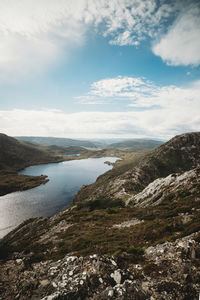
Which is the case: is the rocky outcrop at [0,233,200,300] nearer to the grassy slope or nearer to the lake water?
the grassy slope

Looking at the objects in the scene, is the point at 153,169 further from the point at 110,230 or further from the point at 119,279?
the point at 119,279

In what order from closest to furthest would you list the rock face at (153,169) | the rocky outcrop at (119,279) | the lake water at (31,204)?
the rocky outcrop at (119,279) < the lake water at (31,204) < the rock face at (153,169)

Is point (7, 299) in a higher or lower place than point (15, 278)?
higher

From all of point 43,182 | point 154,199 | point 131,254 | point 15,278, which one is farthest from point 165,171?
point 43,182

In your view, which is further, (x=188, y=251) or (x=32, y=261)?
(x=32, y=261)

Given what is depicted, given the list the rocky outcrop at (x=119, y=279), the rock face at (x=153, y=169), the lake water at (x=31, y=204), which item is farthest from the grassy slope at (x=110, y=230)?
the rock face at (x=153, y=169)

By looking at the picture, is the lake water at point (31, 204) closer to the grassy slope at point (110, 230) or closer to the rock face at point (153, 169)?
the rock face at point (153, 169)

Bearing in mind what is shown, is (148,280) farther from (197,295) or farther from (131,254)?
(131,254)

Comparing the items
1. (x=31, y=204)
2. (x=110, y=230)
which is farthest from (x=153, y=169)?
(x=31, y=204)

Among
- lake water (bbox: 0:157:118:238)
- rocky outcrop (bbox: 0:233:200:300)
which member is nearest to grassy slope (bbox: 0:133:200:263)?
rocky outcrop (bbox: 0:233:200:300)

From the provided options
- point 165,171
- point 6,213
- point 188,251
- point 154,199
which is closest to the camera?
point 188,251

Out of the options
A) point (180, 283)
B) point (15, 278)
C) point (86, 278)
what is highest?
point (180, 283)
